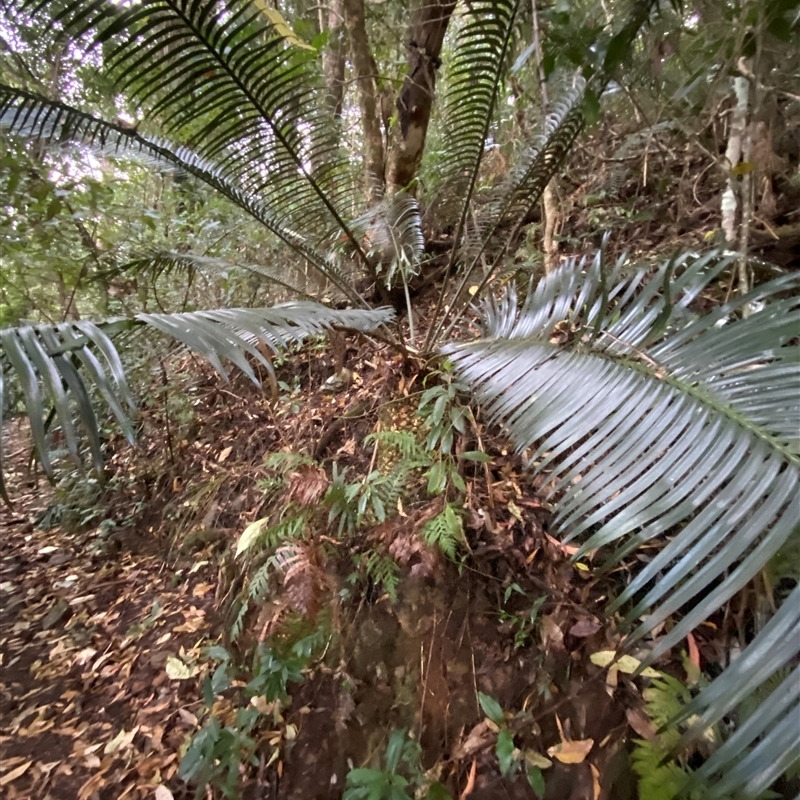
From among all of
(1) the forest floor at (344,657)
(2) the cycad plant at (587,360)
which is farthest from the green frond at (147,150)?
(1) the forest floor at (344,657)

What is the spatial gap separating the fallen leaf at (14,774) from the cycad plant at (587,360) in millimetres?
1383

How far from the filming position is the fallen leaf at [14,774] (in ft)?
5.56

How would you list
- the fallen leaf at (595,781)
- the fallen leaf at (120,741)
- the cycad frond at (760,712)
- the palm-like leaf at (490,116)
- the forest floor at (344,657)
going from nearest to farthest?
the cycad frond at (760,712) < the fallen leaf at (595,781) < the forest floor at (344,657) < the palm-like leaf at (490,116) < the fallen leaf at (120,741)

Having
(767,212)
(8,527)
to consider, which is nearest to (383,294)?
(767,212)

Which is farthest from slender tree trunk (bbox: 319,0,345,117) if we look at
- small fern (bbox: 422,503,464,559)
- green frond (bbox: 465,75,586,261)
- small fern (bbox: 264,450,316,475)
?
small fern (bbox: 422,503,464,559)

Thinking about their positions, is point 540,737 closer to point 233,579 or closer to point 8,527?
point 233,579

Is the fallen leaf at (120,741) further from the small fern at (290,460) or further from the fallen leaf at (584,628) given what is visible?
the fallen leaf at (584,628)

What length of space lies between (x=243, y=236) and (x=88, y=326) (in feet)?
8.10

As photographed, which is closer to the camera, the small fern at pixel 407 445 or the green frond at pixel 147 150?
the green frond at pixel 147 150

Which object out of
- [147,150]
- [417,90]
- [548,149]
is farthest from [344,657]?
[417,90]

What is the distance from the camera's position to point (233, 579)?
2.06m

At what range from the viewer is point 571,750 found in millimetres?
1295

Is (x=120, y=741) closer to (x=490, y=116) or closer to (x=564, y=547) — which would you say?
(x=564, y=547)

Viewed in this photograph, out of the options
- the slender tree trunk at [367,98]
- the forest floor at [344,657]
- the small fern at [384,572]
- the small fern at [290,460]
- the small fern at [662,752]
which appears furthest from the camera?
the slender tree trunk at [367,98]
